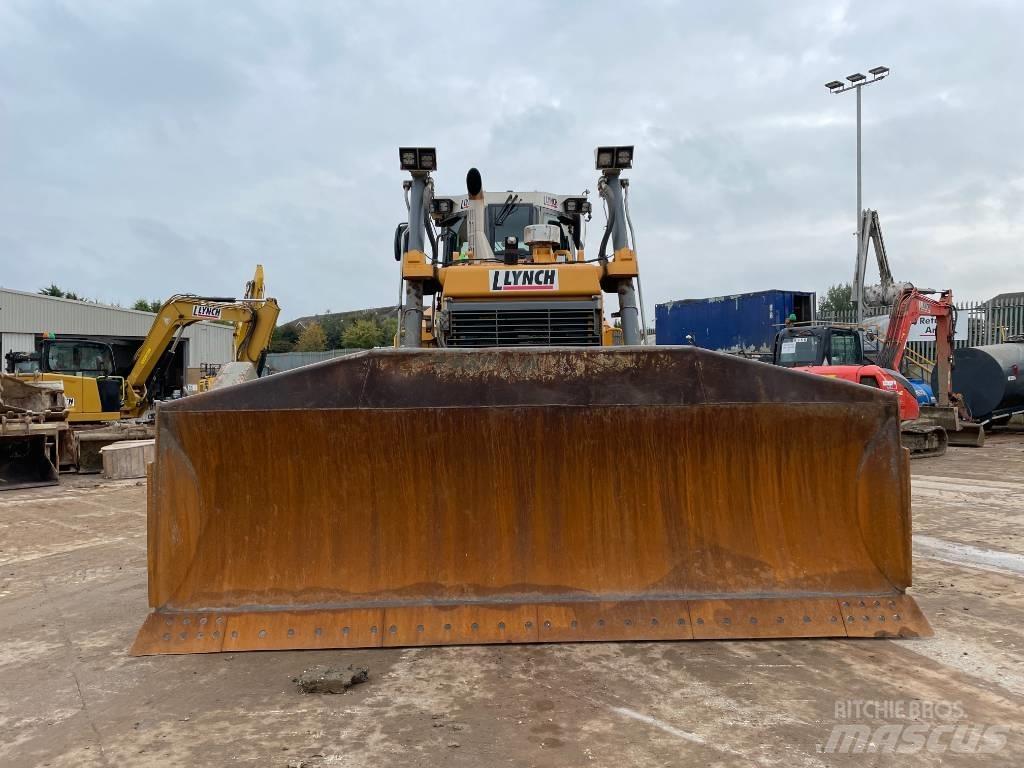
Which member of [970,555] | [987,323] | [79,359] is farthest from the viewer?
[987,323]

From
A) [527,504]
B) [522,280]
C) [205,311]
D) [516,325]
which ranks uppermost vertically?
[205,311]

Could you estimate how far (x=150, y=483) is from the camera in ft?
10.9

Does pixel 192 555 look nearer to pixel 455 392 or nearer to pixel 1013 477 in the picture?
pixel 455 392

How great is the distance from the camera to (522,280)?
210 inches

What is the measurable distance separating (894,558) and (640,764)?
174 cm

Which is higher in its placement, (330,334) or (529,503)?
(330,334)

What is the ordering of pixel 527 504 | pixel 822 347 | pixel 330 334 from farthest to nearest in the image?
pixel 330 334 → pixel 822 347 → pixel 527 504

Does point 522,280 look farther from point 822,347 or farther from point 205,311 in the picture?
point 205,311

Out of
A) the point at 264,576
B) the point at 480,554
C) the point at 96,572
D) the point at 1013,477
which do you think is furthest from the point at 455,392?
the point at 1013,477

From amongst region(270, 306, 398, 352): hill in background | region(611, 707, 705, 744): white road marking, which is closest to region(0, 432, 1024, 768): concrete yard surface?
region(611, 707, 705, 744): white road marking

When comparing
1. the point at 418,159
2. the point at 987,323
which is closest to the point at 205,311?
the point at 418,159

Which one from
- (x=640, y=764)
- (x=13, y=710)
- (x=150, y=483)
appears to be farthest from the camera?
(x=150, y=483)

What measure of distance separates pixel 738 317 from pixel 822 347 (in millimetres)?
12142

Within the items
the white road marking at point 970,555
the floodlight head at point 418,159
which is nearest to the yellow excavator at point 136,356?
the floodlight head at point 418,159
